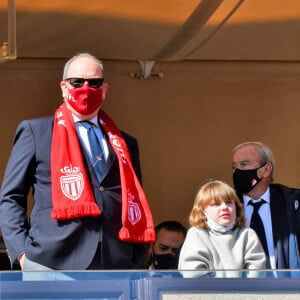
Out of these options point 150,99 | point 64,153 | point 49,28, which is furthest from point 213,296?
point 150,99

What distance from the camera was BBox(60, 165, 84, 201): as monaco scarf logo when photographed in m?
3.92

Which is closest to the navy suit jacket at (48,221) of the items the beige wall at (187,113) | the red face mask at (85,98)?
the red face mask at (85,98)

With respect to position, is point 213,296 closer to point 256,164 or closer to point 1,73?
point 256,164

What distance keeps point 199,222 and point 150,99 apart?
1517 millimetres

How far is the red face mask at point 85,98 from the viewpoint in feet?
13.3

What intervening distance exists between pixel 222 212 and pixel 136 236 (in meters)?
0.50

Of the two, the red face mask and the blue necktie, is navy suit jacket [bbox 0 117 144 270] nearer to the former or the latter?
the blue necktie

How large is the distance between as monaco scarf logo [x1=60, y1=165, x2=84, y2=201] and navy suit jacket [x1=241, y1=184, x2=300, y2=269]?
1.18 m

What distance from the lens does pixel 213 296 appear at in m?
3.46

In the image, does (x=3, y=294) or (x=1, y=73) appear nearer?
(x=3, y=294)

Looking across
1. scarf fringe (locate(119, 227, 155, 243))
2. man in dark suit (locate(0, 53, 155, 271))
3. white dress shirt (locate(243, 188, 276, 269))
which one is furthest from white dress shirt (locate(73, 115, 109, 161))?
white dress shirt (locate(243, 188, 276, 269))

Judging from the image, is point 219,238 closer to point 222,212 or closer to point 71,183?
point 222,212

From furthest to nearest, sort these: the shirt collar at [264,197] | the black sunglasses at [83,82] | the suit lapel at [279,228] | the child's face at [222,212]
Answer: the shirt collar at [264,197]
the suit lapel at [279,228]
the child's face at [222,212]
the black sunglasses at [83,82]

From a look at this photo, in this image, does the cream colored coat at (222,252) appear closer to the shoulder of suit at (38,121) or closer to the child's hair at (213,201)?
the child's hair at (213,201)
